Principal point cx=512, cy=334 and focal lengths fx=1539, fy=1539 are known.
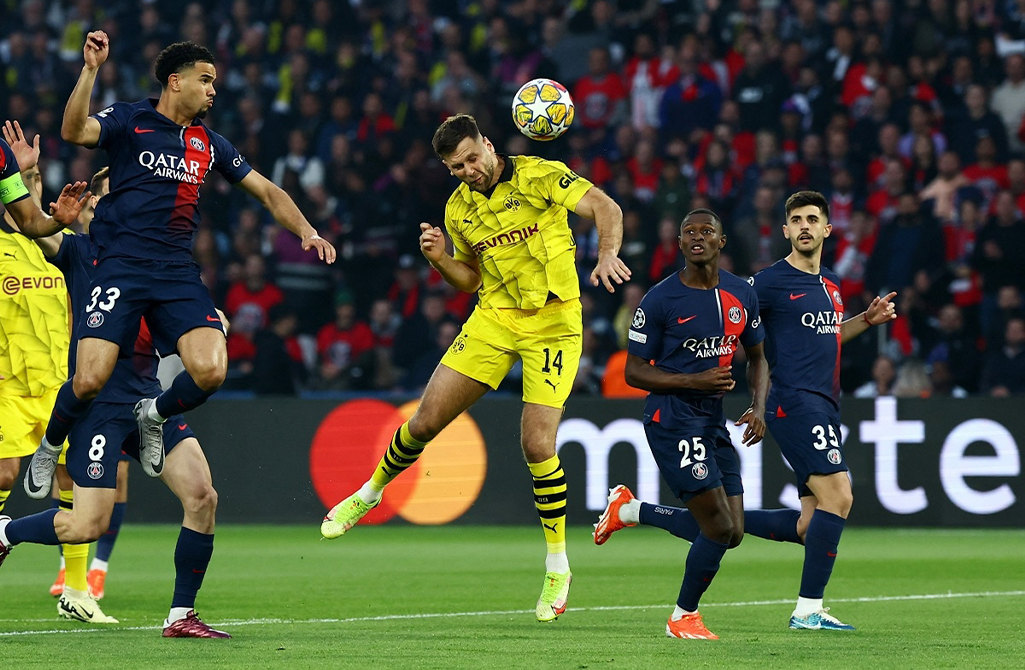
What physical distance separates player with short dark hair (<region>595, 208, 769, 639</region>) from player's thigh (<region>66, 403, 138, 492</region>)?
2.61 metres

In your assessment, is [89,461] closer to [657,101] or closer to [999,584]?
[999,584]

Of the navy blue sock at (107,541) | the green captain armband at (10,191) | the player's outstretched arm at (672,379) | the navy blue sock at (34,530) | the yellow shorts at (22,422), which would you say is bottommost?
Answer: the navy blue sock at (107,541)

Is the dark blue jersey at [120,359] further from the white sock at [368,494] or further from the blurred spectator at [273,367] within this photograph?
the blurred spectator at [273,367]

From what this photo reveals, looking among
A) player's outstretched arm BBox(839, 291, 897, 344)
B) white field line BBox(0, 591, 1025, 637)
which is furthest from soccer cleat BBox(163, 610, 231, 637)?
player's outstretched arm BBox(839, 291, 897, 344)

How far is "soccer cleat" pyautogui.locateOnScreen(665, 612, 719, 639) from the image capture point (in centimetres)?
751

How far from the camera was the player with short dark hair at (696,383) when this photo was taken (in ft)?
24.9

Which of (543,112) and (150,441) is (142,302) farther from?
(543,112)

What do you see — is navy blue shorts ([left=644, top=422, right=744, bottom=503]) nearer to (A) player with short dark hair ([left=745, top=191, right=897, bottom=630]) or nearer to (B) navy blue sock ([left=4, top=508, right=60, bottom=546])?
(A) player with short dark hair ([left=745, top=191, right=897, bottom=630])

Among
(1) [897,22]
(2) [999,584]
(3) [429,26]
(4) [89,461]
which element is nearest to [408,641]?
(4) [89,461]

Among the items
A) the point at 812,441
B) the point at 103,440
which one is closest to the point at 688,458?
the point at 812,441

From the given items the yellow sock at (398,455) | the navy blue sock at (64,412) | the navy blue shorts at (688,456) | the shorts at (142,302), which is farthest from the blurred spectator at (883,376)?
the navy blue sock at (64,412)

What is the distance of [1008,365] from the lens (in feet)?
48.6

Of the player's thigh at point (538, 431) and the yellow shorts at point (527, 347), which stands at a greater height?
the yellow shorts at point (527, 347)

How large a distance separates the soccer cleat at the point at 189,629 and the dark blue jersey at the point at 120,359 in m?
1.26
